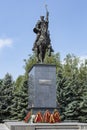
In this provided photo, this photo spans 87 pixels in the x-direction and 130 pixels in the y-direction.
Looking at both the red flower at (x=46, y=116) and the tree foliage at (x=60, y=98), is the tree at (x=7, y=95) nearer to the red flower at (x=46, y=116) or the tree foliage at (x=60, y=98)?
the tree foliage at (x=60, y=98)

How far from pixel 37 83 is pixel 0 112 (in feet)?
37.5

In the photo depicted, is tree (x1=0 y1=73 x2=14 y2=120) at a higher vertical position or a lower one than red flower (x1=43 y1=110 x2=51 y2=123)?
higher

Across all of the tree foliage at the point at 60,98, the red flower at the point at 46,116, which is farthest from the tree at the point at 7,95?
the red flower at the point at 46,116

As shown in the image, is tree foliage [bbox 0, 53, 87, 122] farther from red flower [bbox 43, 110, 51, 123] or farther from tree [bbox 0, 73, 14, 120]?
red flower [bbox 43, 110, 51, 123]

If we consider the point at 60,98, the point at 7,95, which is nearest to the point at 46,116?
the point at 60,98

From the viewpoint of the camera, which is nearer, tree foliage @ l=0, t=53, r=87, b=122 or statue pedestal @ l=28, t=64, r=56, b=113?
statue pedestal @ l=28, t=64, r=56, b=113

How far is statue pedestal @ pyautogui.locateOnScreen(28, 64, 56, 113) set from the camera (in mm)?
17250

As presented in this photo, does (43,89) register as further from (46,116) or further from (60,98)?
(60,98)

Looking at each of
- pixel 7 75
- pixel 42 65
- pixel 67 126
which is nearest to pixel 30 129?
pixel 67 126

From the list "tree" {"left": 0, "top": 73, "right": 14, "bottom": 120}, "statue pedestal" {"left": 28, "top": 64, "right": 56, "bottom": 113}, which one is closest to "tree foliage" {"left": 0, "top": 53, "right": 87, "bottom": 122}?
"tree" {"left": 0, "top": 73, "right": 14, "bottom": 120}

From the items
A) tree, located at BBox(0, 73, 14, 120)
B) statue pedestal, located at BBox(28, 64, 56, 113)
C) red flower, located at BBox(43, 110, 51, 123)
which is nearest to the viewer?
red flower, located at BBox(43, 110, 51, 123)

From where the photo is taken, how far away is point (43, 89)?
1739 centimetres

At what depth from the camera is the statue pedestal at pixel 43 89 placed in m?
17.2

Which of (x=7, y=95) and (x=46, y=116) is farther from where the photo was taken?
(x=7, y=95)
